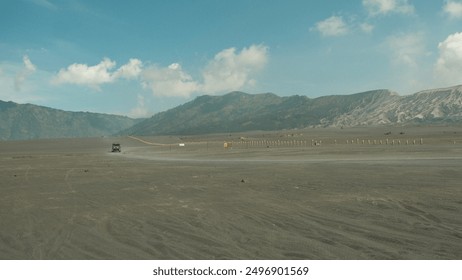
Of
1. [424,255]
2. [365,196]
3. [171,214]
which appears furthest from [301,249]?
[365,196]

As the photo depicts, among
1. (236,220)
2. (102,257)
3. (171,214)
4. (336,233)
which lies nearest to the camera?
(102,257)

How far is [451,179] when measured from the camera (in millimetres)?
21406

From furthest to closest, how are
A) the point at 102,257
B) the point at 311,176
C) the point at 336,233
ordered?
1. the point at 311,176
2. the point at 336,233
3. the point at 102,257

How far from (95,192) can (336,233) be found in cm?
1300

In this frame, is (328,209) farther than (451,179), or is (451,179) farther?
(451,179)

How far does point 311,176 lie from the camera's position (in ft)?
80.5

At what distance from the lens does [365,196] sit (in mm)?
16734

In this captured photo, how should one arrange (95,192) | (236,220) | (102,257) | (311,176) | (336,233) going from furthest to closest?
(311,176)
(95,192)
(236,220)
(336,233)
(102,257)

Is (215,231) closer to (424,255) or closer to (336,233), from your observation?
(336,233)

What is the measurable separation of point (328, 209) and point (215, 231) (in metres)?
4.64

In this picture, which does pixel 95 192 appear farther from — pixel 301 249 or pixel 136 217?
pixel 301 249
